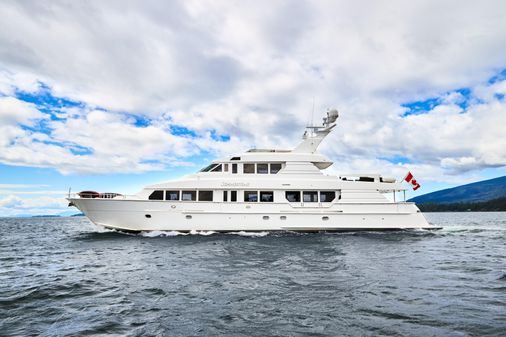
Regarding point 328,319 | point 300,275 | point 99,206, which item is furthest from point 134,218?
point 328,319

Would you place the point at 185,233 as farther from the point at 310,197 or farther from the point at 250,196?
the point at 310,197

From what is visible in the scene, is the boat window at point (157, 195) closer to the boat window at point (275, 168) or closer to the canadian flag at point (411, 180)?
the boat window at point (275, 168)

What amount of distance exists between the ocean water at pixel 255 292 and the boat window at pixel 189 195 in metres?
6.03

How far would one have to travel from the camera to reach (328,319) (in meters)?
5.89

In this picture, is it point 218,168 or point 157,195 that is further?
point 218,168

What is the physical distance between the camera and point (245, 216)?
19906 millimetres

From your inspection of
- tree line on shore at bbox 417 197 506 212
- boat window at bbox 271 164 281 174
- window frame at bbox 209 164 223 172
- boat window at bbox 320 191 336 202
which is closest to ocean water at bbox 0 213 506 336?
boat window at bbox 320 191 336 202

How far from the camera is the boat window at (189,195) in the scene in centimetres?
2023

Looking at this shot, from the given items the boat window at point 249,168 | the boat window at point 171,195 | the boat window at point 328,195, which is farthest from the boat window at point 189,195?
the boat window at point 328,195

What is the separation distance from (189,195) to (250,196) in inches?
147

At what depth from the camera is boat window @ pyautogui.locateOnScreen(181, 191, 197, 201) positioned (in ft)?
66.4

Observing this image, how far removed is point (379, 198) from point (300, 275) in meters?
13.3

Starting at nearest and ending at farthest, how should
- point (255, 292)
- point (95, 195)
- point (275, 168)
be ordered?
1. point (255, 292)
2. point (95, 195)
3. point (275, 168)

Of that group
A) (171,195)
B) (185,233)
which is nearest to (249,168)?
(171,195)
